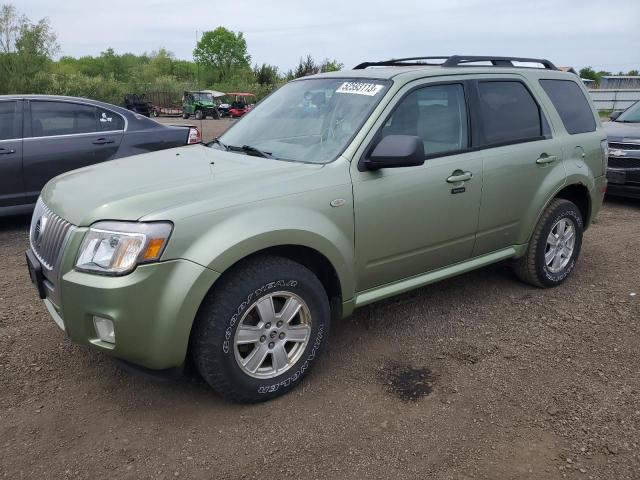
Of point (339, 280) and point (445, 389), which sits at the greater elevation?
point (339, 280)

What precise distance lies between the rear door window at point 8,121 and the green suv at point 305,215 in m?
3.22

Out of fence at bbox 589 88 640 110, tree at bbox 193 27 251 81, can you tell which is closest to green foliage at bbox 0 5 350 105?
tree at bbox 193 27 251 81

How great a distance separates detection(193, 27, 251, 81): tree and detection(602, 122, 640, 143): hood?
3767 inches

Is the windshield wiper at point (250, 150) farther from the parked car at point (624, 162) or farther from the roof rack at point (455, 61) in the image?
the parked car at point (624, 162)

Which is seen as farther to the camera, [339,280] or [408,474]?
[339,280]

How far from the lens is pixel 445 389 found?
3.25m

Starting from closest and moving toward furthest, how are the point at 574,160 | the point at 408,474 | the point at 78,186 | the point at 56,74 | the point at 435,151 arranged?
the point at 408,474 < the point at 78,186 < the point at 435,151 < the point at 574,160 < the point at 56,74

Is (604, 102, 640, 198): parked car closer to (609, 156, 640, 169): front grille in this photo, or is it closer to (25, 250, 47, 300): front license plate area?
(609, 156, 640, 169): front grille

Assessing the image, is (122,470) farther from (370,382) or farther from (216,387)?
(370,382)

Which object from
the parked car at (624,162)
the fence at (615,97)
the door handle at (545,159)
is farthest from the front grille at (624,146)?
the fence at (615,97)

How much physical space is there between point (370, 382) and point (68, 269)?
175 cm

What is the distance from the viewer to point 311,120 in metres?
3.72

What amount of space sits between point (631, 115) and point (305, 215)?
8296 mm

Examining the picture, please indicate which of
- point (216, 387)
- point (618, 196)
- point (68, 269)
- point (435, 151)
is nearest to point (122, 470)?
point (216, 387)
